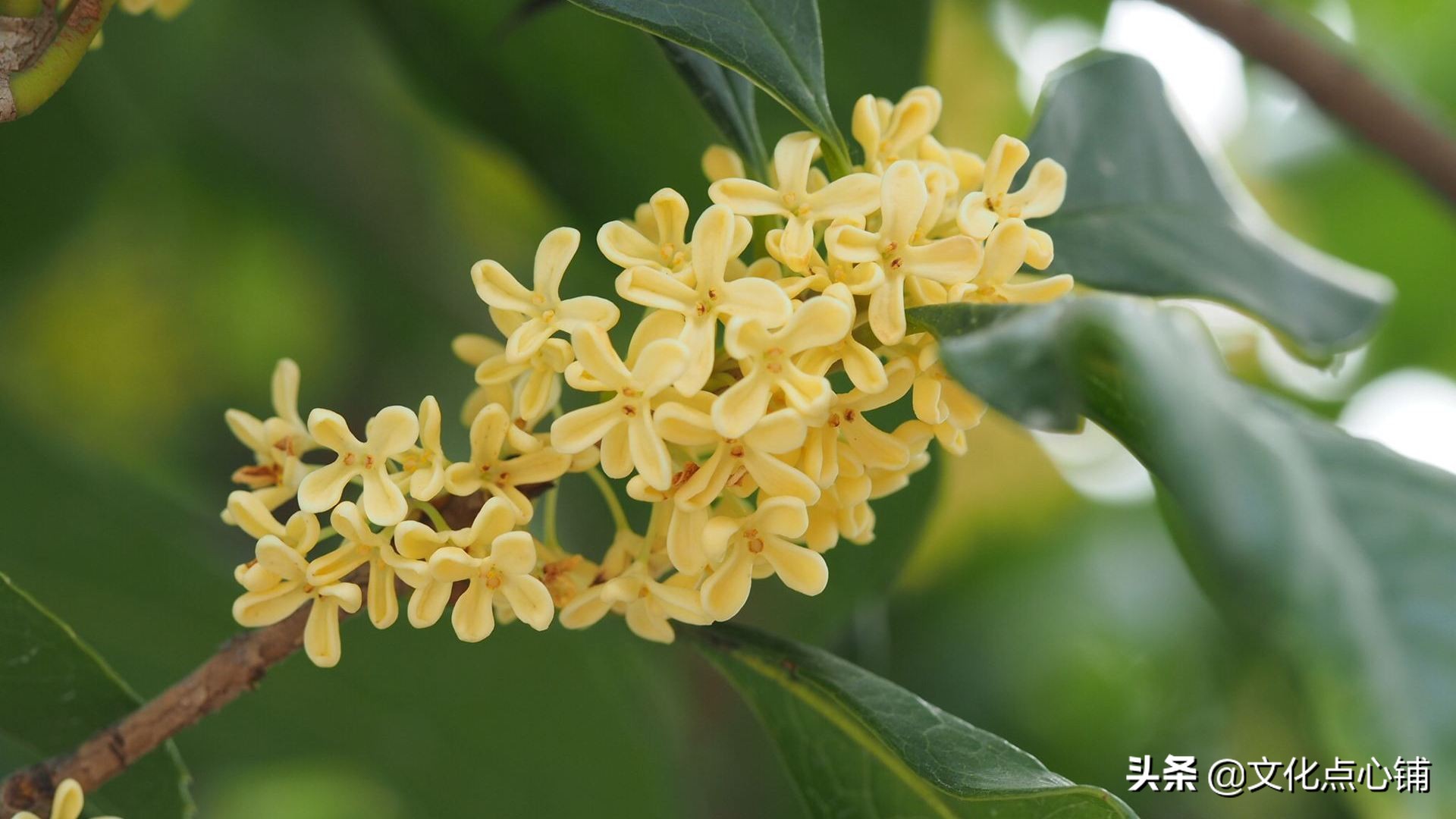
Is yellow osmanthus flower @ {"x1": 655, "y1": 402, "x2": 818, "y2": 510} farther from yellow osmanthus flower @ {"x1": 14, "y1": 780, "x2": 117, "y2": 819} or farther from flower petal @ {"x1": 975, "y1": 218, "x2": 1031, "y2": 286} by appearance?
yellow osmanthus flower @ {"x1": 14, "y1": 780, "x2": 117, "y2": 819}

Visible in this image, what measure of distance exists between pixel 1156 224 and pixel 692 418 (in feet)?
1.73

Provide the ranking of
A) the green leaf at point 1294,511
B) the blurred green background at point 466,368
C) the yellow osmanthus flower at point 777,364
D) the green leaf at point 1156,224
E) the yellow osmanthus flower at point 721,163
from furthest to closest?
the blurred green background at point 466,368 < the green leaf at point 1156,224 < the yellow osmanthus flower at point 721,163 < the yellow osmanthus flower at point 777,364 < the green leaf at point 1294,511

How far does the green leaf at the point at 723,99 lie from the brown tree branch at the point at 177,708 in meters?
0.28

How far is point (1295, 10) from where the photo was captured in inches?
75.2

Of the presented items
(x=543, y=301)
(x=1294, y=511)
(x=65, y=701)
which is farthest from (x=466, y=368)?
(x=1294, y=511)

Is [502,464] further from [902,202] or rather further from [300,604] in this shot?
[902,202]

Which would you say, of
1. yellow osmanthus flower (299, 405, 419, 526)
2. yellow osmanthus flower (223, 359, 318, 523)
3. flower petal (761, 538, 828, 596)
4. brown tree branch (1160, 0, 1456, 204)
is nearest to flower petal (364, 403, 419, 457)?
yellow osmanthus flower (299, 405, 419, 526)

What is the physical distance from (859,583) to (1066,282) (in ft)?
1.81

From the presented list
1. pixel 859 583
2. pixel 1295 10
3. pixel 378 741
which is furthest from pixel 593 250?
pixel 1295 10

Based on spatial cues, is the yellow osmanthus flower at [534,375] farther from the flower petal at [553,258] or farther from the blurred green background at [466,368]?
the blurred green background at [466,368]

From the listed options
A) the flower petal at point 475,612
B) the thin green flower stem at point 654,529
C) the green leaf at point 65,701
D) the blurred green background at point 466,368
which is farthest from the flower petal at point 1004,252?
the green leaf at point 65,701

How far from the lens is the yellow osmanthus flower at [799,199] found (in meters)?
0.68

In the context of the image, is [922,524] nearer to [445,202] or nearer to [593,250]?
[593,250]

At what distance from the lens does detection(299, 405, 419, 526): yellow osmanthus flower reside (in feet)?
2.19
